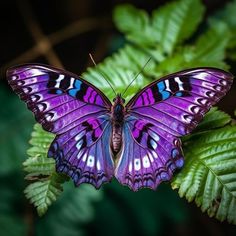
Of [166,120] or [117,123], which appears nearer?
[166,120]

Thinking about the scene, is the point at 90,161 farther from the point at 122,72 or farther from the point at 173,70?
the point at 173,70

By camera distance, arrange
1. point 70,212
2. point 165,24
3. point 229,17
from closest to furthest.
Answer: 1. point 165,24
2. point 229,17
3. point 70,212

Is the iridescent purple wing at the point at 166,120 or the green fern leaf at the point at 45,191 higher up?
the iridescent purple wing at the point at 166,120

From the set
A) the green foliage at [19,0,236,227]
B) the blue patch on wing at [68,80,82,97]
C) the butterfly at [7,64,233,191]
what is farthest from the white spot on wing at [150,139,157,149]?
the blue patch on wing at [68,80,82,97]

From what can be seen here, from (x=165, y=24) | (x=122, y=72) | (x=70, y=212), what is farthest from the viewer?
(x=70, y=212)

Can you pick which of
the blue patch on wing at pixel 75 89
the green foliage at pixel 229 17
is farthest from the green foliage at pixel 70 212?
Answer: the green foliage at pixel 229 17

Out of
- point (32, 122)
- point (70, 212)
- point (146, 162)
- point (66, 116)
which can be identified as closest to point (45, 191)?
point (66, 116)

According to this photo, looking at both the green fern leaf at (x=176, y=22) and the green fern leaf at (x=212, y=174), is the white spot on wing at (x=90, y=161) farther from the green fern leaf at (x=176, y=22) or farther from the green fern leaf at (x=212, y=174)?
the green fern leaf at (x=176, y=22)
